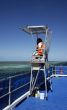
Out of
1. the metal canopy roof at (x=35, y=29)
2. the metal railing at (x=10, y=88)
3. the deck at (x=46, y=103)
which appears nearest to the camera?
the metal railing at (x=10, y=88)

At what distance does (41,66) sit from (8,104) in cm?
345

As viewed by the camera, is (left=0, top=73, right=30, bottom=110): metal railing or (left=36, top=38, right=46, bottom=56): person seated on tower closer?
(left=0, top=73, right=30, bottom=110): metal railing

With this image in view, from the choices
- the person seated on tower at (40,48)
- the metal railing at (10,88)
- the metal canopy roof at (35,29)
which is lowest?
the metal railing at (10,88)

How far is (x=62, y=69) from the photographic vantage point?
20.0 meters

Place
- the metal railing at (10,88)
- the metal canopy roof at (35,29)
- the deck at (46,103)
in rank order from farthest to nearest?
1. the metal canopy roof at (35,29)
2. the deck at (46,103)
3. the metal railing at (10,88)

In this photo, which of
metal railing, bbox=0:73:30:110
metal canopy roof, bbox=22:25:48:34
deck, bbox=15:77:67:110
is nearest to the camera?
metal railing, bbox=0:73:30:110

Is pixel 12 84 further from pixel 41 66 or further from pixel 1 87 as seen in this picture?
pixel 41 66

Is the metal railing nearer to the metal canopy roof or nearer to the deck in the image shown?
the deck

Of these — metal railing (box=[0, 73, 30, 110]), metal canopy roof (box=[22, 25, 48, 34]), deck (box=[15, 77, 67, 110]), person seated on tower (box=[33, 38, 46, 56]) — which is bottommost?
deck (box=[15, 77, 67, 110])

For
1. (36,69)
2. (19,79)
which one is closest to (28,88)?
(36,69)

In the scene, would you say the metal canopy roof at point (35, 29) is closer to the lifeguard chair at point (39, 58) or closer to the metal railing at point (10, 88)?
the lifeguard chair at point (39, 58)

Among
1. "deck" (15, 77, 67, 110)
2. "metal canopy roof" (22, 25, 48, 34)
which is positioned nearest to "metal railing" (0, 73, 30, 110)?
"deck" (15, 77, 67, 110)

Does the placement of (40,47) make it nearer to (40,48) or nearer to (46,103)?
(40,48)

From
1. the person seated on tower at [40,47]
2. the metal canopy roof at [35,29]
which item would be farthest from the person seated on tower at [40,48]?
the metal canopy roof at [35,29]
